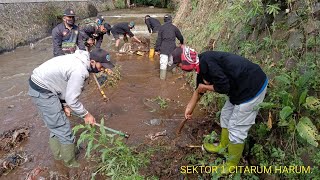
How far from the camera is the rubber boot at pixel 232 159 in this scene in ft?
10.8

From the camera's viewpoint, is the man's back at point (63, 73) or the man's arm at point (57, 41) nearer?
the man's back at point (63, 73)

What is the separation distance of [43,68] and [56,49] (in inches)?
101

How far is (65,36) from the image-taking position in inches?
238

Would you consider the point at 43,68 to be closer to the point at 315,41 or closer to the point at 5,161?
the point at 5,161

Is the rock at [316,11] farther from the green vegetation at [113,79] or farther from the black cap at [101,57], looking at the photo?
the green vegetation at [113,79]

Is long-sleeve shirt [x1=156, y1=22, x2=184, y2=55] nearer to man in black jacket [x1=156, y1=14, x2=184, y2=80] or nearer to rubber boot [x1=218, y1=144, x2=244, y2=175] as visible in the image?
man in black jacket [x1=156, y1=14, x2=184, y2=80]

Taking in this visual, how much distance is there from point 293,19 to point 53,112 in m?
Answer: 3.78

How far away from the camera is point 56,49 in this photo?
603 cm

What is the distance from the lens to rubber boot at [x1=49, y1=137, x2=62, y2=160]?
4.14 metres

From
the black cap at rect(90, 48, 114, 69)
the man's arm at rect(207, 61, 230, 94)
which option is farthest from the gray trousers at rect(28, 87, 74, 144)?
the man's arm at rect(207, 61, 230, 94)

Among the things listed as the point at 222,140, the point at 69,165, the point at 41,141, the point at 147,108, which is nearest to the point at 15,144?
the point at 41,141

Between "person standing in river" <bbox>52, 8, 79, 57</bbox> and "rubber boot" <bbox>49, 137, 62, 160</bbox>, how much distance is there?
99.5 inches

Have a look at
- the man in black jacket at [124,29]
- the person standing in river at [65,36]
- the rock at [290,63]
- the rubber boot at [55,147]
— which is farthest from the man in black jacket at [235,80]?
the man in black jacket at [124,29]

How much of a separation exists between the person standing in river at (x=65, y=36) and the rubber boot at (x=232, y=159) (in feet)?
14.3
